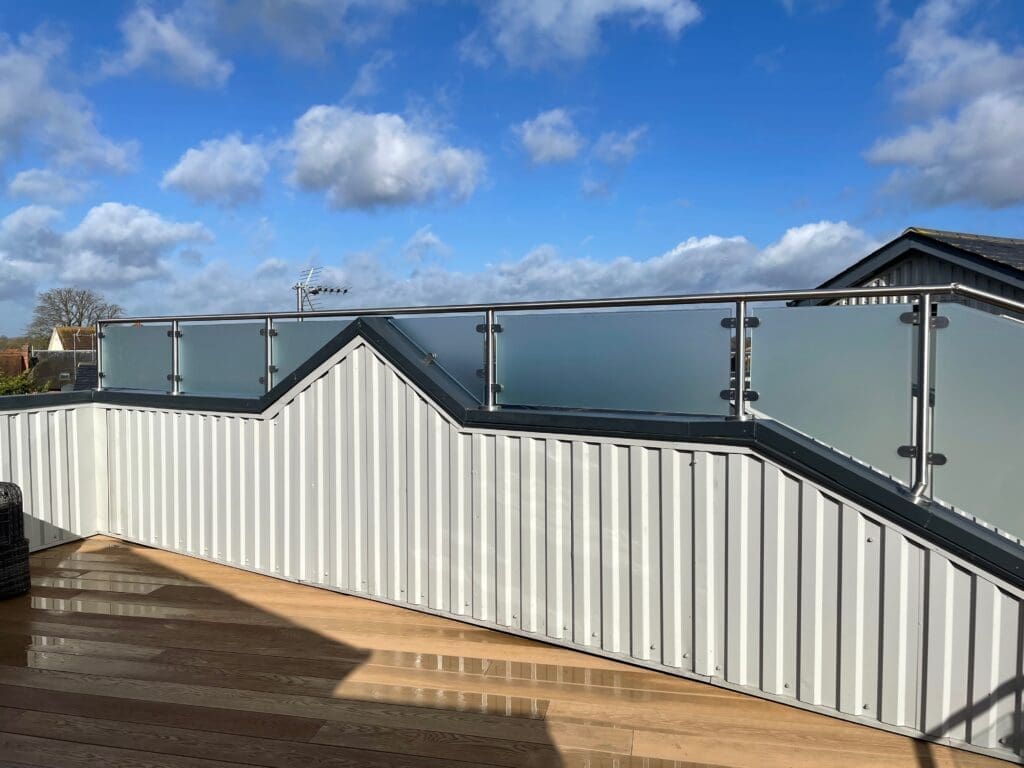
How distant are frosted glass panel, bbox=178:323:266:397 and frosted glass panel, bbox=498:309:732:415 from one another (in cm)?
226

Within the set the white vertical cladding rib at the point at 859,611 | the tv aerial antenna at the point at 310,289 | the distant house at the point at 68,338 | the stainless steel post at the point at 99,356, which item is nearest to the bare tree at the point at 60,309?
the distant house at the point at 68,338

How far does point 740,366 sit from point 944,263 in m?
5.87

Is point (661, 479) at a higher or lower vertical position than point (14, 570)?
higher

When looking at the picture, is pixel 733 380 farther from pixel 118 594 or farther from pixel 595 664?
pixel 118 594

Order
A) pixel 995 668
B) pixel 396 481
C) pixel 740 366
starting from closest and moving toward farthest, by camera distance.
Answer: pixel 995 668, pixel 740 366, pixel 396 481

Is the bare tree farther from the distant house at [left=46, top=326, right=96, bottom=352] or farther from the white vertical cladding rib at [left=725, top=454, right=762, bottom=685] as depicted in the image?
the white vertical cladding rib at [left=725, top=454, right=762, bottom=685]

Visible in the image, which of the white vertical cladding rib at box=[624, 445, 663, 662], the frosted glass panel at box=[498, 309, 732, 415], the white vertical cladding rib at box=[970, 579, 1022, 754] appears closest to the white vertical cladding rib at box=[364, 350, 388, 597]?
the frosted glass panel at box=[498, 309, 732, 415]

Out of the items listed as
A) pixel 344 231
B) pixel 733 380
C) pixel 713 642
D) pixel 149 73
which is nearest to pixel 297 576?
pixel 713 642

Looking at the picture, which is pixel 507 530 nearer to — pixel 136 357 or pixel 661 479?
pixel 661 479

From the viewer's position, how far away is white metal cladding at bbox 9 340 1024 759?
2.83 m

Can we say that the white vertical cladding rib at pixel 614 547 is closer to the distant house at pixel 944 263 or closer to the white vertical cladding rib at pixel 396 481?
the white vertical cladding rib at pixel 396 481

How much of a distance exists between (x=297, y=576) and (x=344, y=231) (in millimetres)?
17350

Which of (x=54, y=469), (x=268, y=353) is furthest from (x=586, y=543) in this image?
(x=54, y=469)

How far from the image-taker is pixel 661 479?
3.52 metres
